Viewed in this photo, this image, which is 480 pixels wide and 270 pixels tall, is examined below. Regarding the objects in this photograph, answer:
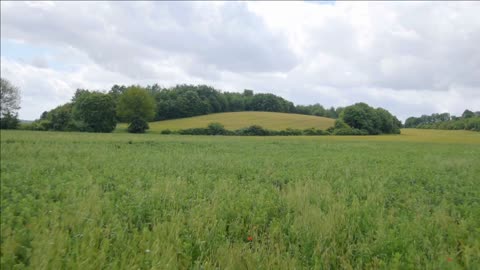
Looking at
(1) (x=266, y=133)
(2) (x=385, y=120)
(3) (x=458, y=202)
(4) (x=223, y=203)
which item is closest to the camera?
(4) (x=223, y=203)

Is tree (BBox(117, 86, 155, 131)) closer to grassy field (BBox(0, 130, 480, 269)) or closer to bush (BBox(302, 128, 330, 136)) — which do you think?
bush (BBox(302, 128, 330, 136))

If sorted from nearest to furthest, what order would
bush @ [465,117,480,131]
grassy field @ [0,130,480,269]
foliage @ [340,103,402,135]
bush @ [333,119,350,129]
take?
grassy field @ [0,130,480,269], bush @ [465,117,480,131], bush @ [333,119,350,129], foliage @ [340,103,402,135]

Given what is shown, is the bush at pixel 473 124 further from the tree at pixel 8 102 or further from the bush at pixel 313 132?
the tree at pixel 8 102

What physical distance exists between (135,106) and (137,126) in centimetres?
690

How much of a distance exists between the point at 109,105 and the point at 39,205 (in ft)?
237

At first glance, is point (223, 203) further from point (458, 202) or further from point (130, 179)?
point (458, 202)

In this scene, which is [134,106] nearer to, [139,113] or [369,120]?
[139,113]

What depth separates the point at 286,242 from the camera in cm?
409

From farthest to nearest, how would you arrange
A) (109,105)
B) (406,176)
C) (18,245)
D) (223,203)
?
(109,105) → (406,176) → (223,203) → (18,245)

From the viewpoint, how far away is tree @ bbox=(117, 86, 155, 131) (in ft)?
233

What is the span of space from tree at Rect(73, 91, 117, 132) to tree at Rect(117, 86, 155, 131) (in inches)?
95.1

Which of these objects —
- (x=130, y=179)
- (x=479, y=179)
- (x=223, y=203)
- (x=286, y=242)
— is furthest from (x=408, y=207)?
(x=130, y=179)

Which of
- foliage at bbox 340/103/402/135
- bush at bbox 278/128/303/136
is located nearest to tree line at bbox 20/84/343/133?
bush at bbox 278/128/303/136

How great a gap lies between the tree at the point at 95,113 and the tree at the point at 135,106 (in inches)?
95.1
